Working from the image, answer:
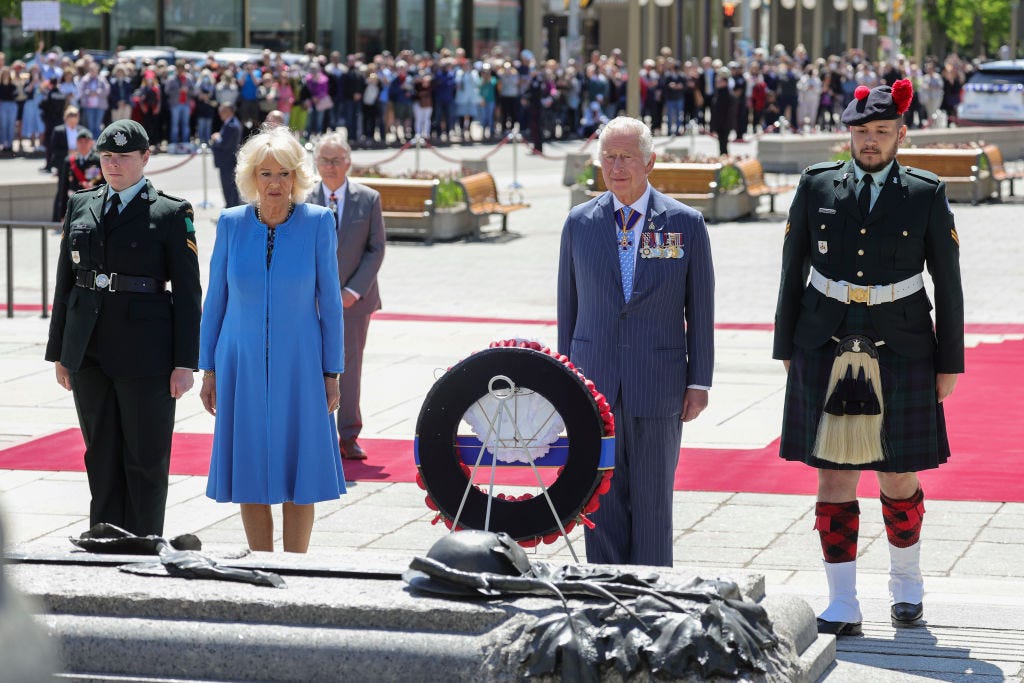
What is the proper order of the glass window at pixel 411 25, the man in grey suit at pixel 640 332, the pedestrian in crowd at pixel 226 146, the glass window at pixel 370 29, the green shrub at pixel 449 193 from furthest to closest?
the glass window at pixel 411 25 < the glass window at pixel 370 29 < the pedestrian in crowd at pixel 226 146 < the green shrub at pixel 449 193 < the man in grey suit at pixel 640 332

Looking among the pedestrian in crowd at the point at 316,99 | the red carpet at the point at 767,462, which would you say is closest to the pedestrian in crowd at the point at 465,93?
the pedestrian in crowd at the point at 316,99

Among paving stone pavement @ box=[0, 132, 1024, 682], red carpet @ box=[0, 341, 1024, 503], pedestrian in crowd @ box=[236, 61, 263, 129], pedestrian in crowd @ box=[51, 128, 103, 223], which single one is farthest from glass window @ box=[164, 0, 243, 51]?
red carpet @ box=[0, 341, 1024, 503]

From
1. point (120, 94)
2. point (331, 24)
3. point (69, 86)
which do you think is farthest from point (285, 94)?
point (331, 24)

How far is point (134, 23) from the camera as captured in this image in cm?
5088

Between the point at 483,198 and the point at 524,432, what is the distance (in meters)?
17.8

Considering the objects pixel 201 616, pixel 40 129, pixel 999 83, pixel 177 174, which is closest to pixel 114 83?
pixel 40 129

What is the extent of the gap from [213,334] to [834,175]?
241 cm

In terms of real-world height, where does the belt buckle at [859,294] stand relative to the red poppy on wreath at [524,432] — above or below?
above

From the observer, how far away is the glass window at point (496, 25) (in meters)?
62.2

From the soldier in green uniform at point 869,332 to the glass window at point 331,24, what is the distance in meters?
51.7

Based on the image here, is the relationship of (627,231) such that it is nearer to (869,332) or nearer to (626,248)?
(626,248)

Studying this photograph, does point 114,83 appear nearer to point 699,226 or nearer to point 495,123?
point 495,123

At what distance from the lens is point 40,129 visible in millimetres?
35625

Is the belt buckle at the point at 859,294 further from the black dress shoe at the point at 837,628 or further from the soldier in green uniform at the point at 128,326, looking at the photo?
the soldier in green uniform at the point at 128,326
